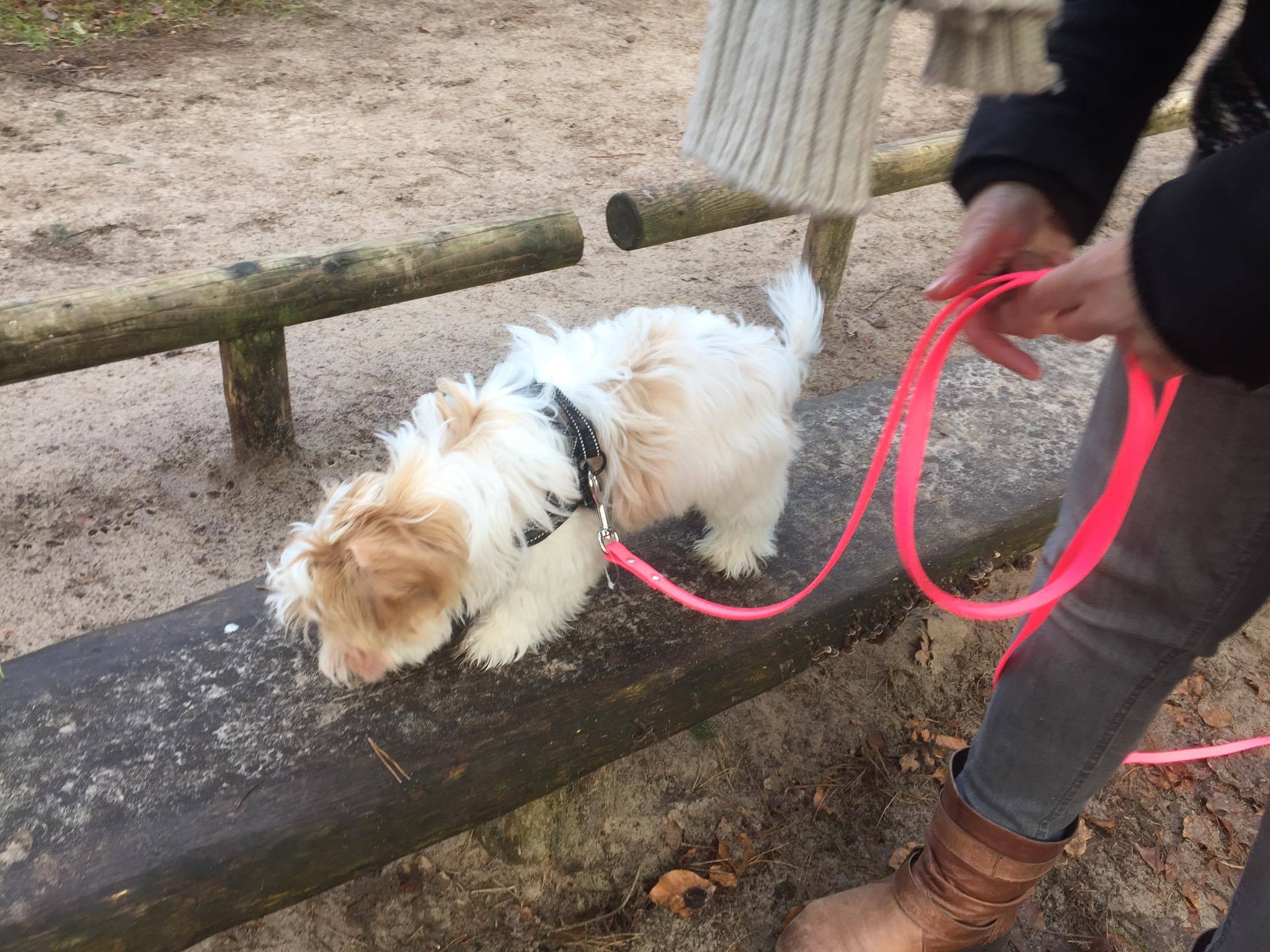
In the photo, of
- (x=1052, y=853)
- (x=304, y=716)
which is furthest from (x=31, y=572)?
(x=1052, y=853)

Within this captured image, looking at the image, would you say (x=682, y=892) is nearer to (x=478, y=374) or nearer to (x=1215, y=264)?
(x=1215, y=264)

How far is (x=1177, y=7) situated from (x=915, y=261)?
13.9 ft

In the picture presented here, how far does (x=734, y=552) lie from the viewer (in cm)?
211

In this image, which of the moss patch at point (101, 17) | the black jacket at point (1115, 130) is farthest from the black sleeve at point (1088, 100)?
the moss patch at point (101, 17)

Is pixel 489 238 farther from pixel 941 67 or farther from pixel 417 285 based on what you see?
pixel 941 67

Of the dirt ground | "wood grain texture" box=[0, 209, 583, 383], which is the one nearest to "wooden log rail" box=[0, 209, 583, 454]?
"wood grain texture" box=[0, 209, 583, 383]

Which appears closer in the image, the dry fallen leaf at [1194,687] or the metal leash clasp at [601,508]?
the metal leash clasp at [601,508]

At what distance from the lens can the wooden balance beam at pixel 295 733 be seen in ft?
4.84

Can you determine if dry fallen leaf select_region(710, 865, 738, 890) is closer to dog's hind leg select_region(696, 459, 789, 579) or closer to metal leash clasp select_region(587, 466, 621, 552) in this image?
dog's hind leg select_region(696, 459, 789, 579)

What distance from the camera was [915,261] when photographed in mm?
5234

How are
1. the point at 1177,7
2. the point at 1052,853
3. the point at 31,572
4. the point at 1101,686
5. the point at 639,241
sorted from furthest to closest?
the point at 639,241, the point at 31,572, the point at 1052,853, the point at 1101,686, the point at 1177,7

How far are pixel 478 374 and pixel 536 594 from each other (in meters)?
2.20

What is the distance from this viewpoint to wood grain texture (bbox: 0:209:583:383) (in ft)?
8.30

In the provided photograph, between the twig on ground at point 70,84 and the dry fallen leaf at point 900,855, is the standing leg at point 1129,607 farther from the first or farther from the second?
the twig on ground at point 70,84
